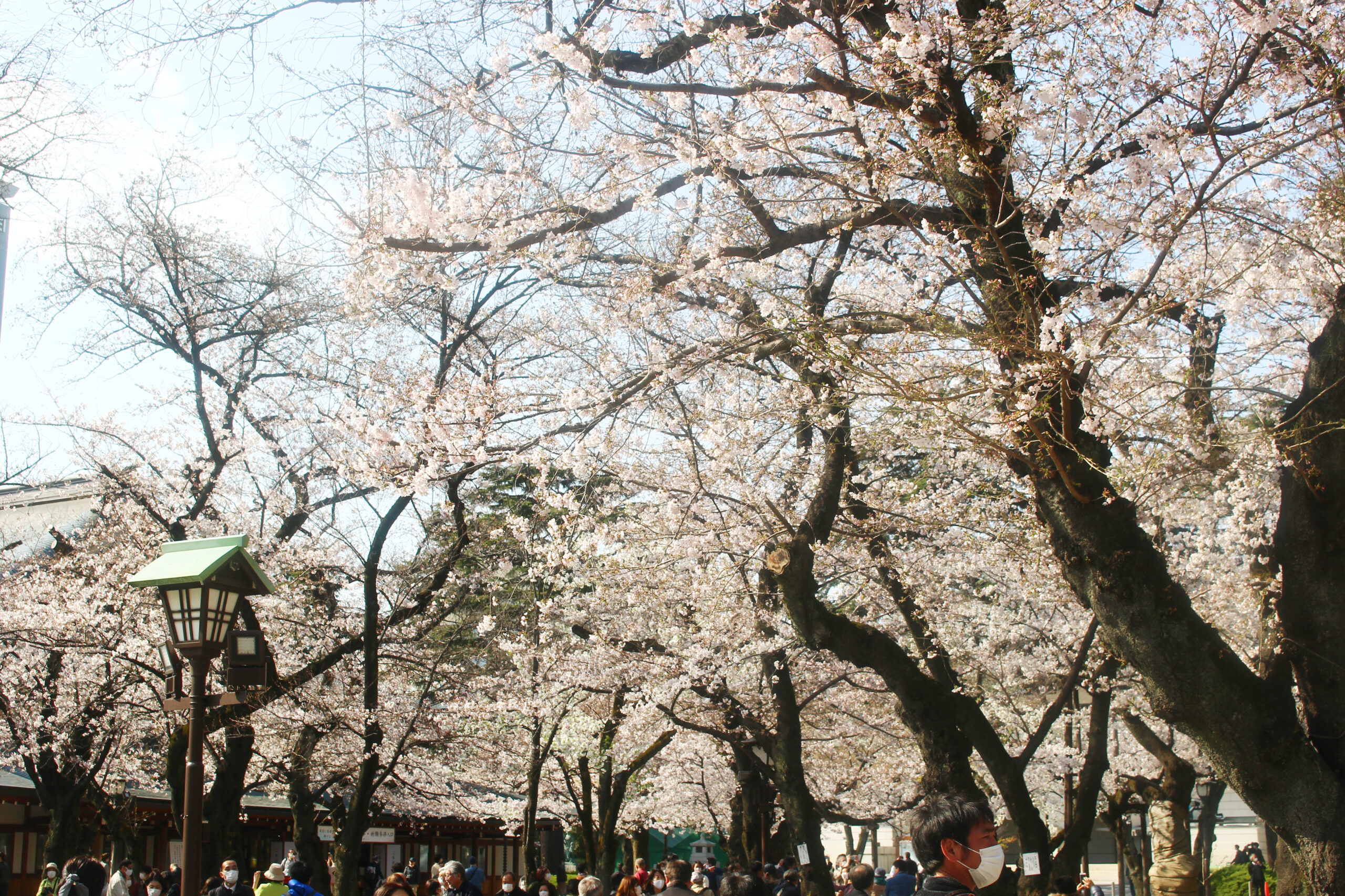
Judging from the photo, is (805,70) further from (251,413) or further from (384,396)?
(251,413)

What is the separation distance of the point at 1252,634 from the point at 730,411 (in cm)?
725

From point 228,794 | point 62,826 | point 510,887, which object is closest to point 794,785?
point 510,887

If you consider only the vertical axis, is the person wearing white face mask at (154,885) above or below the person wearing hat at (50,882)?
below

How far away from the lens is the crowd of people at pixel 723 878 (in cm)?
306

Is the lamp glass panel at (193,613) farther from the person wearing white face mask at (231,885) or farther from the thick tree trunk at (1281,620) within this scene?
the thick tree trunk at (1281,620)

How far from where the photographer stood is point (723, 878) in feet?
22.8

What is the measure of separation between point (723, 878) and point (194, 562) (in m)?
4.12

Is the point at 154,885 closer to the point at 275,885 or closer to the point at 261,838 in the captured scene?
the point at 275,885

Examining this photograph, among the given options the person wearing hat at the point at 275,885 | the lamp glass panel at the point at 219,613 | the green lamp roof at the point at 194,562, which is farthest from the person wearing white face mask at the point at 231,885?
the green lamp roof at the point at 194,562

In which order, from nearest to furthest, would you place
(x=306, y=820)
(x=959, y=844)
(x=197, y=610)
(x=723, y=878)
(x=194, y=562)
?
1. (x=959, y=844)
2. (x=197, y=610)
3. (x=194, y=562)
4. (x=723, y=878)
5. (x=306, y=820)

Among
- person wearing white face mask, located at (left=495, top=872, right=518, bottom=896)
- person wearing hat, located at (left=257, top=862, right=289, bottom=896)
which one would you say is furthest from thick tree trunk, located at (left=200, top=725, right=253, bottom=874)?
person wearing hat, located at (left=257, top=862, right=289, bottom=896)

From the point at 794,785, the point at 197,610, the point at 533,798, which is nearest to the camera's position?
the point at 197,610

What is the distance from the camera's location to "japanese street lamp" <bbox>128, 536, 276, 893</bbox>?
5.88 m

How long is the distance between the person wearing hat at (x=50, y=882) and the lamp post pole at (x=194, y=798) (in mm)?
8863
